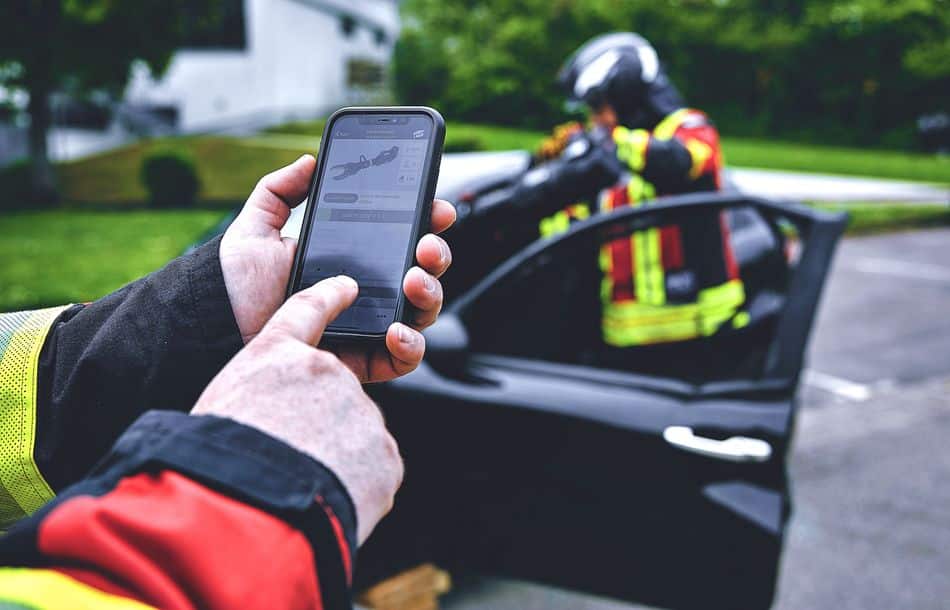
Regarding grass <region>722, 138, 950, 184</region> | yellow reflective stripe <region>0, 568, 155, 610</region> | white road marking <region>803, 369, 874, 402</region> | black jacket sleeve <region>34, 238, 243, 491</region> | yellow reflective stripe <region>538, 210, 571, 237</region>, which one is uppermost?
yellow reflective stripe <region>0, 568, 155, 610</region>

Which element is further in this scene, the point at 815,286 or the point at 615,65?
the point at 615,65

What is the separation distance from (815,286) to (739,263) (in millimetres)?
519

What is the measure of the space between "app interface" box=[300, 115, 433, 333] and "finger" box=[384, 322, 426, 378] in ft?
0.11

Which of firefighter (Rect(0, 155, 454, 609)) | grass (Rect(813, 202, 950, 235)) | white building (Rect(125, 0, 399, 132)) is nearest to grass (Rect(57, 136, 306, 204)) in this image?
white building (Rect(125, 0, 399, 132))

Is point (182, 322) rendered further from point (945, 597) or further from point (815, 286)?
point (945, 597)

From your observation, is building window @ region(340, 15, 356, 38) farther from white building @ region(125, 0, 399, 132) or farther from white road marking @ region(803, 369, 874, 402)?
white road marking @ region(803, 369, 874, 402)

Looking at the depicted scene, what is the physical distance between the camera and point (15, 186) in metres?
17.4

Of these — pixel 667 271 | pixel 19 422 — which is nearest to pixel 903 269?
pixel 667 271

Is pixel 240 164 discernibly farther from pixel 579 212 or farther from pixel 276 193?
pixel 276 193

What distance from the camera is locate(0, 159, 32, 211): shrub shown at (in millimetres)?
16469

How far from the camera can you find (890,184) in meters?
17.3

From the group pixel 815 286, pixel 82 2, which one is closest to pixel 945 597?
pixel 815 286

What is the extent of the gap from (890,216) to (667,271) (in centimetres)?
1128

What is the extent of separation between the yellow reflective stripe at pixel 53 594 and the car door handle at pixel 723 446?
184 cm
